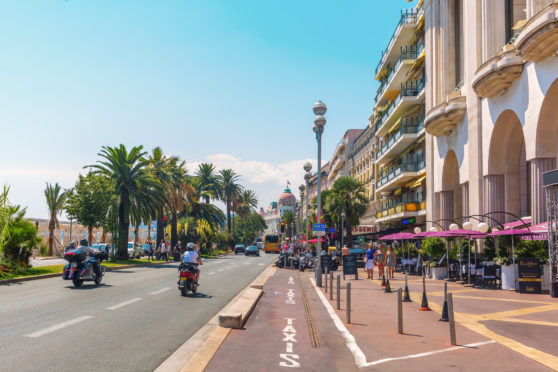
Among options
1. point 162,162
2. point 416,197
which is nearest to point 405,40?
point 416,197

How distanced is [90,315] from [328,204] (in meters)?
43.1

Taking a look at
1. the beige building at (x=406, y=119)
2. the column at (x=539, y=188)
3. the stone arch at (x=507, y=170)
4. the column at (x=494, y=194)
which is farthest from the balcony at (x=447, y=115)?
the column at (x=539, y=188)

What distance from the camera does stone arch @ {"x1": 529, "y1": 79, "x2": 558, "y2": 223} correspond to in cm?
2108

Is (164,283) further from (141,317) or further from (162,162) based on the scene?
(162,162)

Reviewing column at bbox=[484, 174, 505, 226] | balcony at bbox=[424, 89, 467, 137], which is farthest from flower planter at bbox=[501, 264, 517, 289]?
balcony at bbox=[424, 89, 467, 137]

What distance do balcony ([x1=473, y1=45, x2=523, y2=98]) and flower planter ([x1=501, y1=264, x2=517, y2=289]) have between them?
8.99 meters

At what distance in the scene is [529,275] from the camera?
17.8 meters

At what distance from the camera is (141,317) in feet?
34.4

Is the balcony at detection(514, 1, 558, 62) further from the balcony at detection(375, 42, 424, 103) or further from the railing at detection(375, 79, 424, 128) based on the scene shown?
the balcony at detection(375, 42, 424, 103)

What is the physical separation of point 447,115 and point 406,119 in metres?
13.2

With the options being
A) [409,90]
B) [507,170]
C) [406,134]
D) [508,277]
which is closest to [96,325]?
[508,277]

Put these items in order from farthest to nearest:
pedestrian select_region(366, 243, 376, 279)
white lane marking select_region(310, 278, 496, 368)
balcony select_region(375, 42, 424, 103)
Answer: balcony select_region(375, 42, 424, 103) → pedestrian select_region(366, 243, 376, 279) → white lane marking select_region(310, 278, 496, 368)

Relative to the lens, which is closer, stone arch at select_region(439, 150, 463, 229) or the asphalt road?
the asphalt road

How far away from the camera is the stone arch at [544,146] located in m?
21.1
